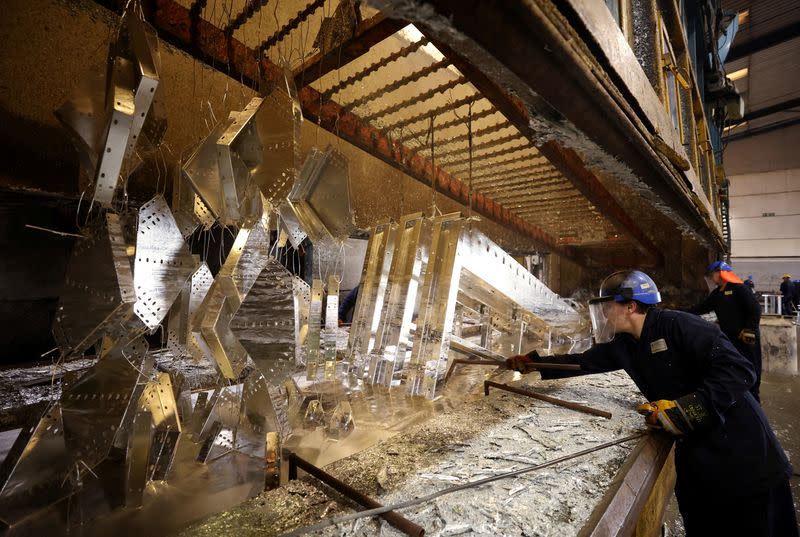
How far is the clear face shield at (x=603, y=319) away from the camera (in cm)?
219

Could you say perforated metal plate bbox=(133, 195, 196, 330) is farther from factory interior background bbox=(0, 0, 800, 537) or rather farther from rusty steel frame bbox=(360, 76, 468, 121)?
rusty steel frame bbox=(360, 76, 468, 121)

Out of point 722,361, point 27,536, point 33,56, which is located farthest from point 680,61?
point 27,536

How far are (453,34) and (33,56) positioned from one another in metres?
3.56

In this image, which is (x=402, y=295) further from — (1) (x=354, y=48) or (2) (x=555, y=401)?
(1) (x=354, y=48)

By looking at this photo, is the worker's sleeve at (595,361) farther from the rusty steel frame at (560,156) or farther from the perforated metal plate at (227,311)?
the perforated metal plate at (227,311)

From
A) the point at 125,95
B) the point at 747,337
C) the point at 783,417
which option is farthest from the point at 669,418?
the point at 783,417

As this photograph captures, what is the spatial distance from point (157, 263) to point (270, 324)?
709 millimetres

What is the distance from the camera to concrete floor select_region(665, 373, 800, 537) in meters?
2.82

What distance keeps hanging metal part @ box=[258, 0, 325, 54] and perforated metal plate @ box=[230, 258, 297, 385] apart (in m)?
2.05

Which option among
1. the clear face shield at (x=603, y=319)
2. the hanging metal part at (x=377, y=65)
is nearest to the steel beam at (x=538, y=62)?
the hanging metal part at (x=377, y=65)

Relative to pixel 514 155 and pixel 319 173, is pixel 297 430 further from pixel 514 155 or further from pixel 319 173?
pixel 514 155

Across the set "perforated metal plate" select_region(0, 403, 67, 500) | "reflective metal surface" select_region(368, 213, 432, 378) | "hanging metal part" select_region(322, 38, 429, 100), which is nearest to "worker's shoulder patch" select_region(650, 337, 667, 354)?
"reflective metal surface" select_region(368, 213, 432, 378)

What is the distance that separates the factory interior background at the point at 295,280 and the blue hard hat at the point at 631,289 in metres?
0.76

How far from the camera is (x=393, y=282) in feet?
11.4
